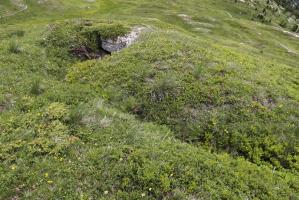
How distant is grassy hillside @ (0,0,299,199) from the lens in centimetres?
1513

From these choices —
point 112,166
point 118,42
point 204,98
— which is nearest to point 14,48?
point 118,42

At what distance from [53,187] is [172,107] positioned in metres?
9.08

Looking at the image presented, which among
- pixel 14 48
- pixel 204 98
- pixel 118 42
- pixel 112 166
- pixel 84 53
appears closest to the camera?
pixel 112 166

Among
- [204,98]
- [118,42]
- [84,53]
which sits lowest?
[84,53]

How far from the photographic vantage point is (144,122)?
20.3 m

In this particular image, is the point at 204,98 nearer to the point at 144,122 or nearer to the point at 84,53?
the point at 144,122

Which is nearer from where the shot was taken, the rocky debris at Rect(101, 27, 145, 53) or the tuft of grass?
the tuft of grass

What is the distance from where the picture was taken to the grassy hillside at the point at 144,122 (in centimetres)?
1513

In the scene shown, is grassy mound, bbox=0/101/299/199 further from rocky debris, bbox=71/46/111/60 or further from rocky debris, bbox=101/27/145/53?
rocky debris, bbox=101/27/145/53

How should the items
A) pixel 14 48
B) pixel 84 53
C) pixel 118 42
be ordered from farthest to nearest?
pixel 118 42, pixel 84 53, pixel 14 48

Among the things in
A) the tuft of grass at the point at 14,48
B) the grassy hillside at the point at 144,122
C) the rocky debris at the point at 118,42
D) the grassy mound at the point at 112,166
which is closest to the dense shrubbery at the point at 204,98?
the grassy hillside at the point at 144,122

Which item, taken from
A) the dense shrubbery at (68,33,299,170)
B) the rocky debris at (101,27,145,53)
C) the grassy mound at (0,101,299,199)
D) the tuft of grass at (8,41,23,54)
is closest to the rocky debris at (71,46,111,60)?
the rocky debris at (101,27,145,53)

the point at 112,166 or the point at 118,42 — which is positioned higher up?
the point at 112,166

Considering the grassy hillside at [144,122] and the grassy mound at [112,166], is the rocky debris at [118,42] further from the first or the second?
the grassy mound at [112,166]
